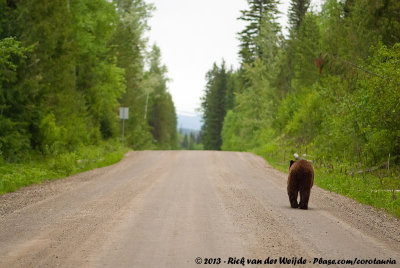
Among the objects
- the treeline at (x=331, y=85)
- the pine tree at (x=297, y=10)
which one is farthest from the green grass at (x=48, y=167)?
the pine tree at (x=297, y=10)

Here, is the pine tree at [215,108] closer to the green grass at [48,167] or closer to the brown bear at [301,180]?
the green grass at [48,167]

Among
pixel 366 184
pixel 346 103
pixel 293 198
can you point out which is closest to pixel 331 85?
pixel 346 103

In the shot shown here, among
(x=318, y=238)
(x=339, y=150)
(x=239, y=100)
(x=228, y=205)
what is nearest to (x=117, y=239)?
(x=318, y=238)

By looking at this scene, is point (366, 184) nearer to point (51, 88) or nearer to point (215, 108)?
point (51, 88)

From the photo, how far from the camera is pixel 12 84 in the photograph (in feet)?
55.3

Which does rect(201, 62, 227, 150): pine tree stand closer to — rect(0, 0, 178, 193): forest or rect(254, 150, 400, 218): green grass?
rect(0, 0, 178, 193): forest

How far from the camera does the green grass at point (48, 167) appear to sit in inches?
556

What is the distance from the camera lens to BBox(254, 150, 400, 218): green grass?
37.1 ft

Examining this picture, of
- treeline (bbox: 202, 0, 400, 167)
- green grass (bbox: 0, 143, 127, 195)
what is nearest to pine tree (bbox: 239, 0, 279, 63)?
treeline (bbox: 202, 0, 400, 167)

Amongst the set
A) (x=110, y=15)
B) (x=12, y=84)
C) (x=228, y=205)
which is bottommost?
(x=228, y=205)

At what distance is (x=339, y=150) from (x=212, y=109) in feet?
189

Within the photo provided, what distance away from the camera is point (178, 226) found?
789 cm

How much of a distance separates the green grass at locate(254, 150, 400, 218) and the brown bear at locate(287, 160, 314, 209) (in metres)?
1.97

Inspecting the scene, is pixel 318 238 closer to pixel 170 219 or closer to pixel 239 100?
pixel 170 219
